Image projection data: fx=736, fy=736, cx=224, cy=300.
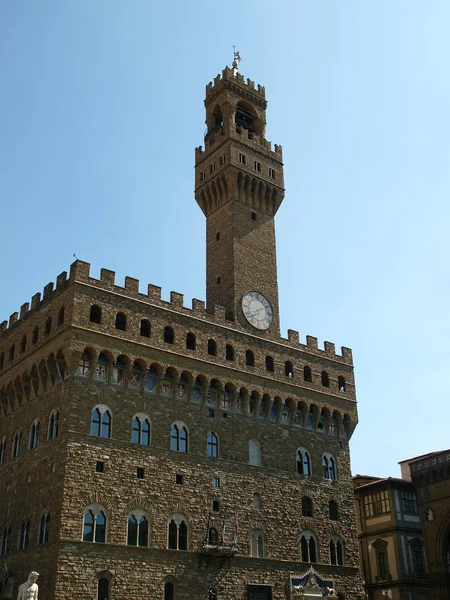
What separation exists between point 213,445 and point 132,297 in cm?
948

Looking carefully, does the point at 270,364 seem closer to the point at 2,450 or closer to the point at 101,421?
the point at 101,421

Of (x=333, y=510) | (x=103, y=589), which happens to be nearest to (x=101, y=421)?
(x=103, y=589)

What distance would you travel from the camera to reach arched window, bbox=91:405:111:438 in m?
36.9

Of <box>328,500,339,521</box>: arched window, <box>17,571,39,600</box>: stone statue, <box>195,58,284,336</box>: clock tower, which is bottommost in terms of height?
<box>17,571,39,600</box>: stone statue

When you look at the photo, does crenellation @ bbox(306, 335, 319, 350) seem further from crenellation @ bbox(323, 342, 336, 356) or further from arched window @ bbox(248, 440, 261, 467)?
arched window @ bbox(248, 440, 261, 467)

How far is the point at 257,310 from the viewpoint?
4669 cm

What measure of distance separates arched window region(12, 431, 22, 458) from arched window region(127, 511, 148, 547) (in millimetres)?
8266

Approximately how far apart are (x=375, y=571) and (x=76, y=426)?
3101 cm

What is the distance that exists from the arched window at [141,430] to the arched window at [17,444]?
7.03m

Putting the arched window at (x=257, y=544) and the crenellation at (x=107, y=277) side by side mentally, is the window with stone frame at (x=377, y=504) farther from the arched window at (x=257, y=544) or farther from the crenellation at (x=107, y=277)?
the crenellation at (x=107, y=277)

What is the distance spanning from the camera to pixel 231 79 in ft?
176

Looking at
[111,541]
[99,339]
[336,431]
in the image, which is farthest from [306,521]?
[99,339]

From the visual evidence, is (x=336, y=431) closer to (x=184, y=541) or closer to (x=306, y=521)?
(x=306, y=521)

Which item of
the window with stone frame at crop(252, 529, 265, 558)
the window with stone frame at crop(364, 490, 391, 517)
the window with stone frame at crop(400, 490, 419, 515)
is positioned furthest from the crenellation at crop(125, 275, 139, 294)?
the window with stone frame at crop(400, 490, 419, 515)
